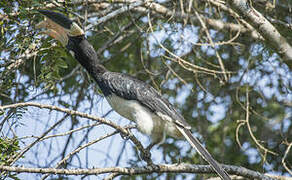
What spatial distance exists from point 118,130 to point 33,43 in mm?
1017

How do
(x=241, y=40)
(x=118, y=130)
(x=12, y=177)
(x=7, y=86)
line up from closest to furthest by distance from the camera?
(x=12, y=177)
(x=118, y=130)
(x=7, y=86)
(x=241, y=40)

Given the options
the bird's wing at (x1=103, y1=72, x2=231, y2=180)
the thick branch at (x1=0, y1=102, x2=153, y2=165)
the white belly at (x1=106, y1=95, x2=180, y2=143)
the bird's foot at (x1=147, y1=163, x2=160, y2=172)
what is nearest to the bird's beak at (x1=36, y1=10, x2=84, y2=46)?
the bird's wing at (x1=103, y1=72, x2=231, y2=180)

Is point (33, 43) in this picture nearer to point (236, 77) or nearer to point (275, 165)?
point (236, 77)

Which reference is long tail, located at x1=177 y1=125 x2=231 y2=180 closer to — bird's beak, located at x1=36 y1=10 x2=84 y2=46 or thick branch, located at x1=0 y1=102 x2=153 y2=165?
thick branch, located at x1=0 y1=102 x2=153 y2=165

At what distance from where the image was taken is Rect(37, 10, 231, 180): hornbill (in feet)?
11.5

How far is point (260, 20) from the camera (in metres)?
3.49

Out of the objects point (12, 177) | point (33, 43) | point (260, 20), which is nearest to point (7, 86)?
point (33, 43)

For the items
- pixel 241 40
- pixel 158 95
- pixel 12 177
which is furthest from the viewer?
pixel 241 40

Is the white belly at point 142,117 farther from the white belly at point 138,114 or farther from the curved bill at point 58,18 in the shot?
the curved bill at point 58,18

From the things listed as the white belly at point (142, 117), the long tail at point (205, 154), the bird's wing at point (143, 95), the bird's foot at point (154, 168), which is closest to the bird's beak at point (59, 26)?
the bird's wing at point (143, 95)

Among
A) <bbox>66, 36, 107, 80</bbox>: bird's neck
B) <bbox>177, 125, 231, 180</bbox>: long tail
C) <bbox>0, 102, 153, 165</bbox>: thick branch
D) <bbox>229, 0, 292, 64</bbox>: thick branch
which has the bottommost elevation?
<bbox>177, 125, 231, 180</bbox>: long tail

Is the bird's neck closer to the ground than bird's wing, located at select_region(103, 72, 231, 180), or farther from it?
farther from it

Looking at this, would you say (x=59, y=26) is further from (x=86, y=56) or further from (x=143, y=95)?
(x=143, y=95)

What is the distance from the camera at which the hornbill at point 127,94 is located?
351 centimetres
